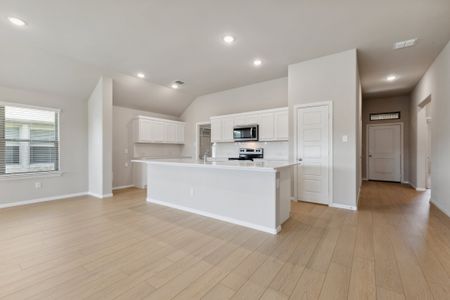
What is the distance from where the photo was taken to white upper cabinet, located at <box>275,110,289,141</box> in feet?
16.3

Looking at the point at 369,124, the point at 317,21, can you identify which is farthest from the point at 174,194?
the point at 369,124

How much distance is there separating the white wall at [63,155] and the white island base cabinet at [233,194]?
8.57 feet

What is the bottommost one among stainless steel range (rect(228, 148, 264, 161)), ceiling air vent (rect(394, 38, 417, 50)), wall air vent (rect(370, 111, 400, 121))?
stainless steel range (rect(228, 148, 264, 161))

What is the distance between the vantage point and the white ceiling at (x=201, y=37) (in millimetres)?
2637

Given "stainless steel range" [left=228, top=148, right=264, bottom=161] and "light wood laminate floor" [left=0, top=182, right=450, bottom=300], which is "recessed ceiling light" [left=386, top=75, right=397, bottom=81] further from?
"stainless steel range" [left=228, top=148, right=264, bottom=161]

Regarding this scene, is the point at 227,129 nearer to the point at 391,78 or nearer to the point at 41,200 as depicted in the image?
the point at 391,78

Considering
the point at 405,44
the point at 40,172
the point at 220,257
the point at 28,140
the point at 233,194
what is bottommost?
the point at 220,257

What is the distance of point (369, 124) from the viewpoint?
746 centimetres

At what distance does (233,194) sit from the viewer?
315 cm

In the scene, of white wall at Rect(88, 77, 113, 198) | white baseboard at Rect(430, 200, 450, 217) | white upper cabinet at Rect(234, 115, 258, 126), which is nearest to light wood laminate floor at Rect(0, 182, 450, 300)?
white baseboard at Rect(430, 200, 450, 217)

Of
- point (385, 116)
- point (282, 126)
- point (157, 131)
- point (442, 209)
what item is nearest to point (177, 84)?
point (157, 131)

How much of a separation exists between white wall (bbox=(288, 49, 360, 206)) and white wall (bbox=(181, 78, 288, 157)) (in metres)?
1.26

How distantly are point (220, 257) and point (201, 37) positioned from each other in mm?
3257

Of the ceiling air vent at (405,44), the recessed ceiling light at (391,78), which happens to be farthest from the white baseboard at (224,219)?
the recessed ceiling light at (391,78)
